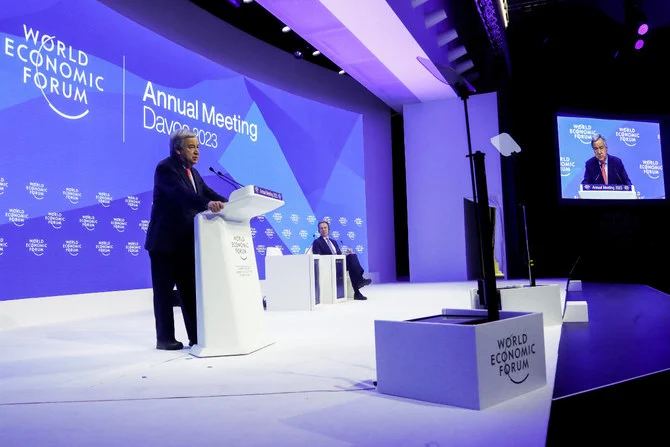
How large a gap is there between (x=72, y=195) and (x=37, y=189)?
35cm

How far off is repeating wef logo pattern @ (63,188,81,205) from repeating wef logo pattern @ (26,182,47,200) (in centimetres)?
21

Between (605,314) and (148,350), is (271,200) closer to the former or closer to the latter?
(148,350)

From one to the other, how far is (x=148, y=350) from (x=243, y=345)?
64 cm

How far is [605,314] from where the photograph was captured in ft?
12.8

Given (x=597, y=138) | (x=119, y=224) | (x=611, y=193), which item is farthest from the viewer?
(x=597, y=138)

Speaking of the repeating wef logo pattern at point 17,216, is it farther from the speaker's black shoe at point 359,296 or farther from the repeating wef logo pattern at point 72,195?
the speaker's black shoe at point 359,296

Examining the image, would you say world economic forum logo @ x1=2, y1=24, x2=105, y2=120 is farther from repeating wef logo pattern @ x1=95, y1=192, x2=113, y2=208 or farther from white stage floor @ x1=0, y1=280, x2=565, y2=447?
white stage floor @ x1=0, y1=280, x2=565, y2=447

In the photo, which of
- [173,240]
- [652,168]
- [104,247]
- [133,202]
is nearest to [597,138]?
[652,168]

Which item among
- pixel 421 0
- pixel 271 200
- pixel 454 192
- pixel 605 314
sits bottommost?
pixel 605 314

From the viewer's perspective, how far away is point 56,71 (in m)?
4.93

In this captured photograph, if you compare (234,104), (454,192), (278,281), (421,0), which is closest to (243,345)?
(278,281)

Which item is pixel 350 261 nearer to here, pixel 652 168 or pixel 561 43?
pixel 652 168

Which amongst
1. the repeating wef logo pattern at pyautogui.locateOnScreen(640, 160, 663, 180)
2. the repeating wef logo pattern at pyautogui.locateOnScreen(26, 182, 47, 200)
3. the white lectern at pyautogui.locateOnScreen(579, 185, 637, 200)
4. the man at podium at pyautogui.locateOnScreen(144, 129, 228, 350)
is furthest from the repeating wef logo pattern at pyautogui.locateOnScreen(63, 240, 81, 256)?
the repeating wef logo pattern at pyautogui.locateOnScreen(640, 160, 663, 180)

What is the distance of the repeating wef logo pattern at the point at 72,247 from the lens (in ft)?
16.1
